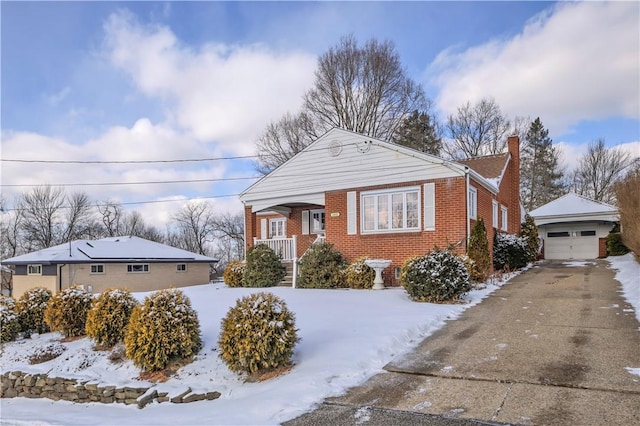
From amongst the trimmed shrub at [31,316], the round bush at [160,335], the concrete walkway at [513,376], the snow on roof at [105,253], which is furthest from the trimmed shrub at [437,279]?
the snow on roof at [105,253]

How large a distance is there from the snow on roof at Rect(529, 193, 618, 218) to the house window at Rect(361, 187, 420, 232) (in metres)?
15.5

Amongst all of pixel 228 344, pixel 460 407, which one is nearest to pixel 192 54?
pixel 228 344

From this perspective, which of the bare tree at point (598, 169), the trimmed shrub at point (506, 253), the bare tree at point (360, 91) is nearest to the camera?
the trimmed shrub at point (506, 253)

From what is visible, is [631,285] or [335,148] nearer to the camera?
[631,285]

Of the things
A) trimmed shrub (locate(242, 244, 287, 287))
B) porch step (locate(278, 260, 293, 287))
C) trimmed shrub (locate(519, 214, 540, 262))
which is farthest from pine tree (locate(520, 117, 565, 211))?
trimmed shrub (locate(242, 244, 287, 287))

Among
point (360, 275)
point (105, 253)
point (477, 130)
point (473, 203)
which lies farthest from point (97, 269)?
point (477, 130)

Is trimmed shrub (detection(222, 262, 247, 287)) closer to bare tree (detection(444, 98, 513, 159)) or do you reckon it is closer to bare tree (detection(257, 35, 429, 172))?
bare tree (detection(257, 35, 429, 172))

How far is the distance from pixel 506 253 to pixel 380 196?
6152 millimetres

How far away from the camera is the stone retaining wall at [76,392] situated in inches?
253

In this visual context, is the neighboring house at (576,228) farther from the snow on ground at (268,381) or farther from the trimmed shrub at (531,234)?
the snow on ground at (268,381)

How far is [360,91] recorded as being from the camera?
3042 centimetres

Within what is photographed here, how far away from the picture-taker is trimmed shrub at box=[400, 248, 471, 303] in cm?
1039

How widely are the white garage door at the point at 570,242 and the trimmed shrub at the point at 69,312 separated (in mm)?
25368

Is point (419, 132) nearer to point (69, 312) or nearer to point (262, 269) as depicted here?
point (262, 269)
